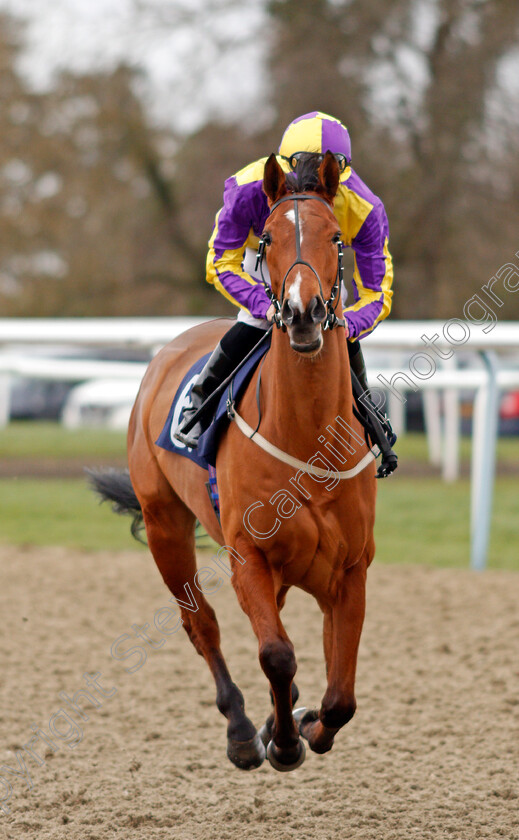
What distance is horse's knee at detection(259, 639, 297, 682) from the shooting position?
294cm

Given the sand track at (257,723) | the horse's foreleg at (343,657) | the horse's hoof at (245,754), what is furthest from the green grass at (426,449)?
the horse's foreleg at (343,657)

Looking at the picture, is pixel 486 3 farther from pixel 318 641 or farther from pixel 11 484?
pixel 318 641

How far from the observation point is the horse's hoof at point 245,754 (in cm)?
332

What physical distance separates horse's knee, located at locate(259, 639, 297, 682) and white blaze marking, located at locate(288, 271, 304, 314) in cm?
103

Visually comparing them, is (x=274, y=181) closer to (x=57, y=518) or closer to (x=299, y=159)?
(x=299, y=159)

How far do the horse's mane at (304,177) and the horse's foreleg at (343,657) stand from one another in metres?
1.16

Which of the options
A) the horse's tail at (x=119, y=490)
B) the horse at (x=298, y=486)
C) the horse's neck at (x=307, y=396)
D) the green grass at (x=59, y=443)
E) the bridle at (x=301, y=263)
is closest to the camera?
the bridle at (x=301, y=263)

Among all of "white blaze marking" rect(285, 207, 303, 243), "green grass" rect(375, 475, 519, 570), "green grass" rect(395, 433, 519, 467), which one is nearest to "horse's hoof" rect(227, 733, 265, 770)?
"white blaze marking" rect(285, 207, 303, 243)

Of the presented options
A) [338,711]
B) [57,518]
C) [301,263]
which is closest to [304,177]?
[301,263]

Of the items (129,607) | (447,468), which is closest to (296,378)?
(129,607)

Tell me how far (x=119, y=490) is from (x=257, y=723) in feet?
4.06

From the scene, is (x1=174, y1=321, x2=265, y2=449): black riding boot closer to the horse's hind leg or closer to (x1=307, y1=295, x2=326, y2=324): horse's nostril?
the horse's hind leg

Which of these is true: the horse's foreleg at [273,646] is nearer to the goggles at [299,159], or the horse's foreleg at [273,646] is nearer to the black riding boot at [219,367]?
the black riding boot at [219,367]

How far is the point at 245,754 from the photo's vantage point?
3324 millimetres
